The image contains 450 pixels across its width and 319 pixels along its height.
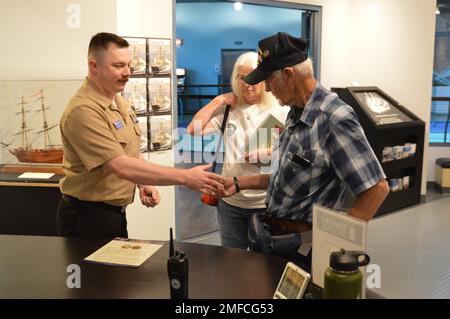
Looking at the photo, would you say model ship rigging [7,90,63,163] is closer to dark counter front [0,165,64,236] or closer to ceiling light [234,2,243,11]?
dark counter front [0,165,64,236]

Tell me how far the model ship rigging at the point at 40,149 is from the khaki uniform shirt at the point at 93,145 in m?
1.25

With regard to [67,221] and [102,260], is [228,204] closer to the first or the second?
[67,221]

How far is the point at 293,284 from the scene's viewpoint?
138 centimetres

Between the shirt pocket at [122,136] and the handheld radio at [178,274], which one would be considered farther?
the shirt pocket at [122,136]

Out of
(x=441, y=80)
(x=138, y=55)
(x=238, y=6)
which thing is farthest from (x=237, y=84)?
(x=441, y=80)

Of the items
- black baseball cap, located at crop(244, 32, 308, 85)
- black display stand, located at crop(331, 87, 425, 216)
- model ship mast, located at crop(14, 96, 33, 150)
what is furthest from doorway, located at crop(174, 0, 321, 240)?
black baseball cap, located at crop(244, 32, 308, 85)

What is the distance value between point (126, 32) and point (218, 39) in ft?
5.36

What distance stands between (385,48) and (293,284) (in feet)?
16.4

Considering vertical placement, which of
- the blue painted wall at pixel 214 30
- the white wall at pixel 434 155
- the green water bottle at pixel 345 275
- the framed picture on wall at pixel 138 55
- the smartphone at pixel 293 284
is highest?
the blue painted wall at pixel 214 30

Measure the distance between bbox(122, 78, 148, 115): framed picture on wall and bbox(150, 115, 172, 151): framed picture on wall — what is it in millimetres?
132

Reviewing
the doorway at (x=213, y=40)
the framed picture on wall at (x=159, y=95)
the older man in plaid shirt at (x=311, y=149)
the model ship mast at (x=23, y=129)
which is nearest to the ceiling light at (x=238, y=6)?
the doorway at (x=213, y=40)

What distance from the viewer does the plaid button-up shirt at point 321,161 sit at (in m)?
1.75

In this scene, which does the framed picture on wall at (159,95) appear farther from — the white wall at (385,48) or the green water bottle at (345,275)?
the green water bottle at (345,275)

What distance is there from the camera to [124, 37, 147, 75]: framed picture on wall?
3.67 metres
